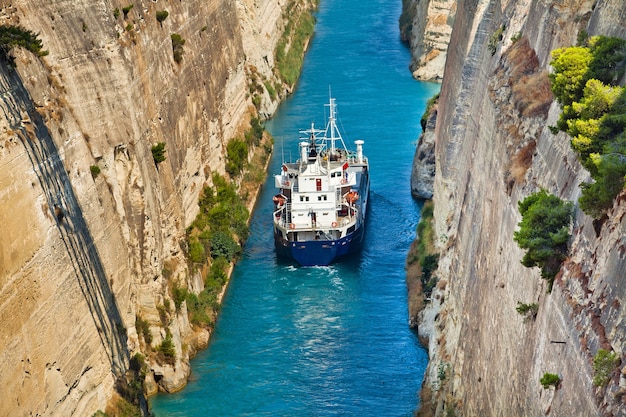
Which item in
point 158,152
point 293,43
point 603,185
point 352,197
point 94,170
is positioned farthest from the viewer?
point 293,43

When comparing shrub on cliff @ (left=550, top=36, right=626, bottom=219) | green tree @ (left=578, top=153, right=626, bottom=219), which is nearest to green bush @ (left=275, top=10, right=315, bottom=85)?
shrub on cliff @ (left=550, top=36, right=626, bottom=219)

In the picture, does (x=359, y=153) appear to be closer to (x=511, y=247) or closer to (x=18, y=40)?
(x=18, y=40)

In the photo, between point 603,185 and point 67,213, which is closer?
point 603,185

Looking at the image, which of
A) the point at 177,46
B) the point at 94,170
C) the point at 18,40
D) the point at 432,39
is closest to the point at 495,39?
the point at 94,170

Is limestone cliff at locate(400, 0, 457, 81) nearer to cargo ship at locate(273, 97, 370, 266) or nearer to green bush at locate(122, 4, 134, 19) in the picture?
cargo ship at locate(273, 97, 370, 266)

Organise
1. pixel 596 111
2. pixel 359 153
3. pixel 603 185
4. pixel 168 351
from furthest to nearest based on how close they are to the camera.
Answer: pixel 359 153
pixel 168 351
pixel 596 111
pixel 603 185

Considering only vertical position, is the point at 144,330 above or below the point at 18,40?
below

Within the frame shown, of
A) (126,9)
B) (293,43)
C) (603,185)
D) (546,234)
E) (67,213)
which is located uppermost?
(603,185)

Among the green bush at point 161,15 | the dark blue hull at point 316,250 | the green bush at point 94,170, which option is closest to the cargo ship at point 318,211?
the dark blue hull at point 316,250
